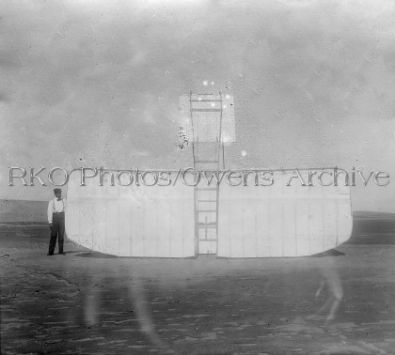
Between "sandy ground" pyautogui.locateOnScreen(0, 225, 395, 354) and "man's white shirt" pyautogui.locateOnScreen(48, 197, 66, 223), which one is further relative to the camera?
"man's white shirt" pyautogui.locateOnScreen(48, 197, 66, 223)

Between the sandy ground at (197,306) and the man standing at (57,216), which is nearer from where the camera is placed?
the sandy ground at (197,306)

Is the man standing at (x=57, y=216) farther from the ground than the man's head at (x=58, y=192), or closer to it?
closer to it

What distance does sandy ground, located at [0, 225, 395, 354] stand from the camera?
3.99 m

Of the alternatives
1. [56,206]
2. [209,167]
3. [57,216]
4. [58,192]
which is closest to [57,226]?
[57,216]

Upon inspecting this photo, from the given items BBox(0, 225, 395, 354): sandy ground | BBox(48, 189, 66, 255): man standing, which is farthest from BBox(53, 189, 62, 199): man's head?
BBox(0, 225, 395, 354): sandy ground

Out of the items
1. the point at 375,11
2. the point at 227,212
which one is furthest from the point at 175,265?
the point at 375,11

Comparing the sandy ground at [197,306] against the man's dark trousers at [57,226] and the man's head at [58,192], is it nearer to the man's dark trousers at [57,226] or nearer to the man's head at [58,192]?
the man's dark trousers at [57,226]

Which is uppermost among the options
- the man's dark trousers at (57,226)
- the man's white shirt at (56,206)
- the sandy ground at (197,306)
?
the man's white shirt at (56,206)

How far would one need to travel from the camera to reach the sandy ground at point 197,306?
3.99 meters

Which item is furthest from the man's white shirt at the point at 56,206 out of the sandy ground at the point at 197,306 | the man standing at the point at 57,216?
the sandy ground at the point at 197,306

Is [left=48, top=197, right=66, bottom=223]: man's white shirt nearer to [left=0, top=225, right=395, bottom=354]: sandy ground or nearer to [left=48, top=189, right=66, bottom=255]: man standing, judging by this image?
[left=48, top=189, right=66, bottom=255]: man standing

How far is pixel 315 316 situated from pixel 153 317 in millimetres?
1795

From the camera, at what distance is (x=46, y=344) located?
3.91 metres

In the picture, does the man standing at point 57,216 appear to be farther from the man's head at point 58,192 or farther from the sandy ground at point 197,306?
the sandy ground at point 197,306
